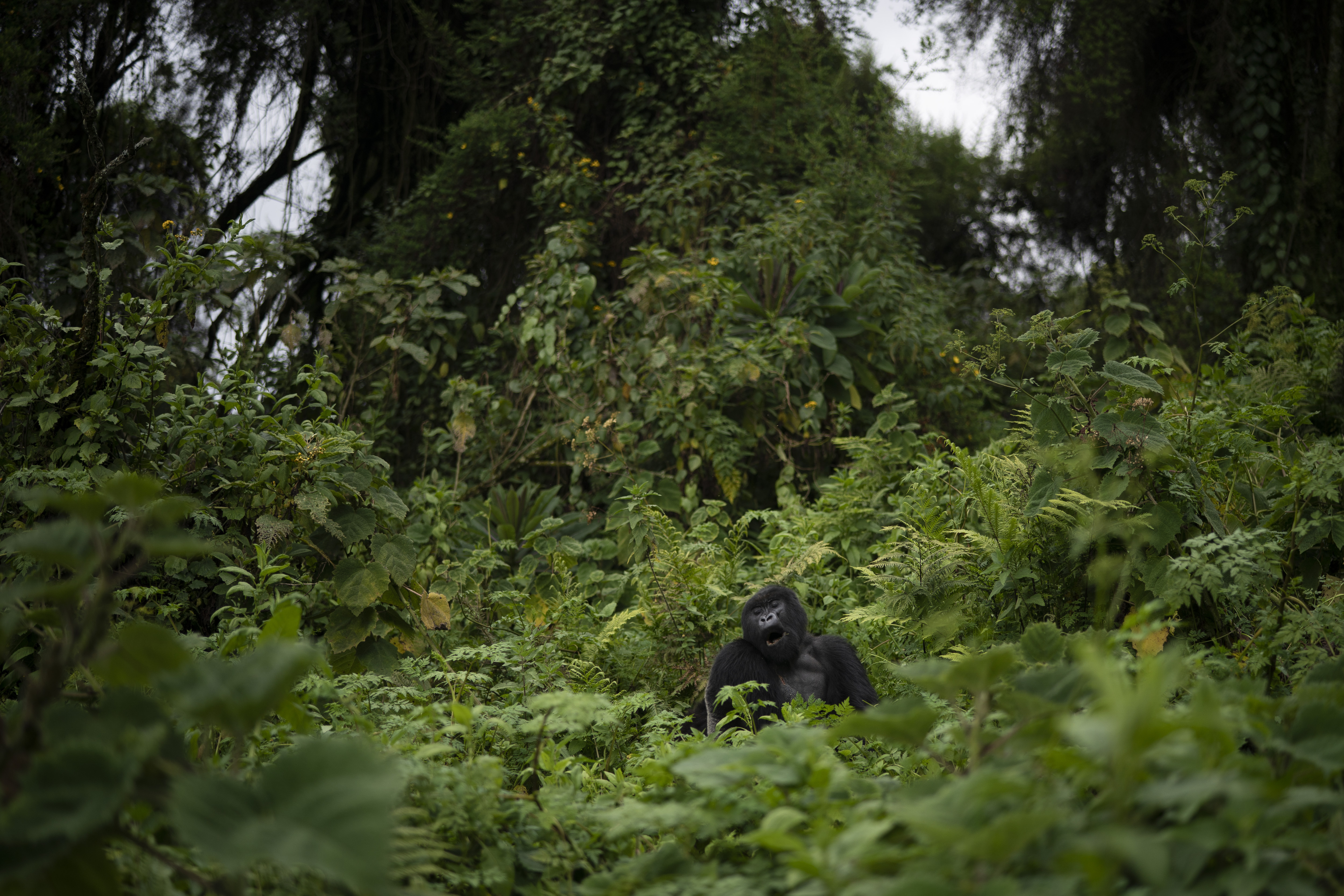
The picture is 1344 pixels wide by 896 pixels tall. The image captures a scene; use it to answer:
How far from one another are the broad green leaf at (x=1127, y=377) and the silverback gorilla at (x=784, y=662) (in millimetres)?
1105

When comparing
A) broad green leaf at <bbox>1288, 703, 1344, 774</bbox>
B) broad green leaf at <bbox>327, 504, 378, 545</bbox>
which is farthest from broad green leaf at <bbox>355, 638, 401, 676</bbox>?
broad green leaf at <bbox>1288, 703, 1344, 774</bbox>

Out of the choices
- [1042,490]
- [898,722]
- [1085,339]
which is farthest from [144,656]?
[1085,339]

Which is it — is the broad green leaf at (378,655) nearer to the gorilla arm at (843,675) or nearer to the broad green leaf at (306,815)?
the gorilla arm at (843,675)

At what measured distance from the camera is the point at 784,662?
2.79 meters

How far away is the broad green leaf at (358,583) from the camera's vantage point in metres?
2.90

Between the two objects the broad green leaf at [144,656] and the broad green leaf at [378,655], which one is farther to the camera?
the broad green leaf at [378,655]

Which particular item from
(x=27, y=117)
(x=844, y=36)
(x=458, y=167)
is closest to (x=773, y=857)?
(x=458, y=167)

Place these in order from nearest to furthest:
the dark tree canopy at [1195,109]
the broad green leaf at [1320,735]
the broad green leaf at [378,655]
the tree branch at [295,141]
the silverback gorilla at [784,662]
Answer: the broad green leaf at [1320,735]
the silverback gorilla at [784,662]
the broad green leaf at [378,655]
the dark tree canopy at [1195,109]
the tree branch at [295,141]

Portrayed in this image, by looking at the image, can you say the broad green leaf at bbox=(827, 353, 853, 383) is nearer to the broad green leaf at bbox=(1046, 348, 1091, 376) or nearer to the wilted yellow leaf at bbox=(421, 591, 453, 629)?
the broad green leaf at bbox=(1046, 348, 1091, 376)

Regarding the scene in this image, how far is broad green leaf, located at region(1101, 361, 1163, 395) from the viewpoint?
96.2 inches

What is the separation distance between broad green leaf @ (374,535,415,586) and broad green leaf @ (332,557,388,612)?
0.02 metres

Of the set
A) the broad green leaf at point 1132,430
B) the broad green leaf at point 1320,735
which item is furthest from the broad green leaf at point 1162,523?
the broad green leaf at point 1320,735

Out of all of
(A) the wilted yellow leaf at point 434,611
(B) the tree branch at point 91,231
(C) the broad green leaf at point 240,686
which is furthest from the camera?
(A) the wilted yellow leaf at point 434,611

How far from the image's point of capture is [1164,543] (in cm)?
236
